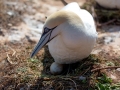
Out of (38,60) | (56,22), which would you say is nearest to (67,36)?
(56,22)

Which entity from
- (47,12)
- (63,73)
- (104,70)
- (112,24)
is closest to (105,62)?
Answer: (104,70)

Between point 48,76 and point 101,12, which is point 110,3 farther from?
point 48,76

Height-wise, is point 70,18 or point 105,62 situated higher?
point 70,18

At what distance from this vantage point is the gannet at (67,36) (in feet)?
13.2

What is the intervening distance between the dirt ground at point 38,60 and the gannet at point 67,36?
0.24m

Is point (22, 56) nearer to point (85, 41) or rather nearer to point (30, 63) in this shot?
point (30, 63)

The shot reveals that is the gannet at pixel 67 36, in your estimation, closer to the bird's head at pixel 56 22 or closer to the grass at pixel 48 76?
the bird's head at pixel 56 22

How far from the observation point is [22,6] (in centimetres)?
669

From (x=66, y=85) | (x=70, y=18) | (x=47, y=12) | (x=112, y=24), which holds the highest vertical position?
(x=47, y=12)

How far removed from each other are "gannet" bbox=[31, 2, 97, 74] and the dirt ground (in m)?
0.24

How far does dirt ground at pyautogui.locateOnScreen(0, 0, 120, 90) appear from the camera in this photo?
4.18 metres

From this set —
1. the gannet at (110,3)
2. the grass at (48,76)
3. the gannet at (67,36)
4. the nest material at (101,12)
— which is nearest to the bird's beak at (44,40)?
the gannet at (67,36)

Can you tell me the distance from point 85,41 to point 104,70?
1.77 feet

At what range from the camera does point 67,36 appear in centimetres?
400
